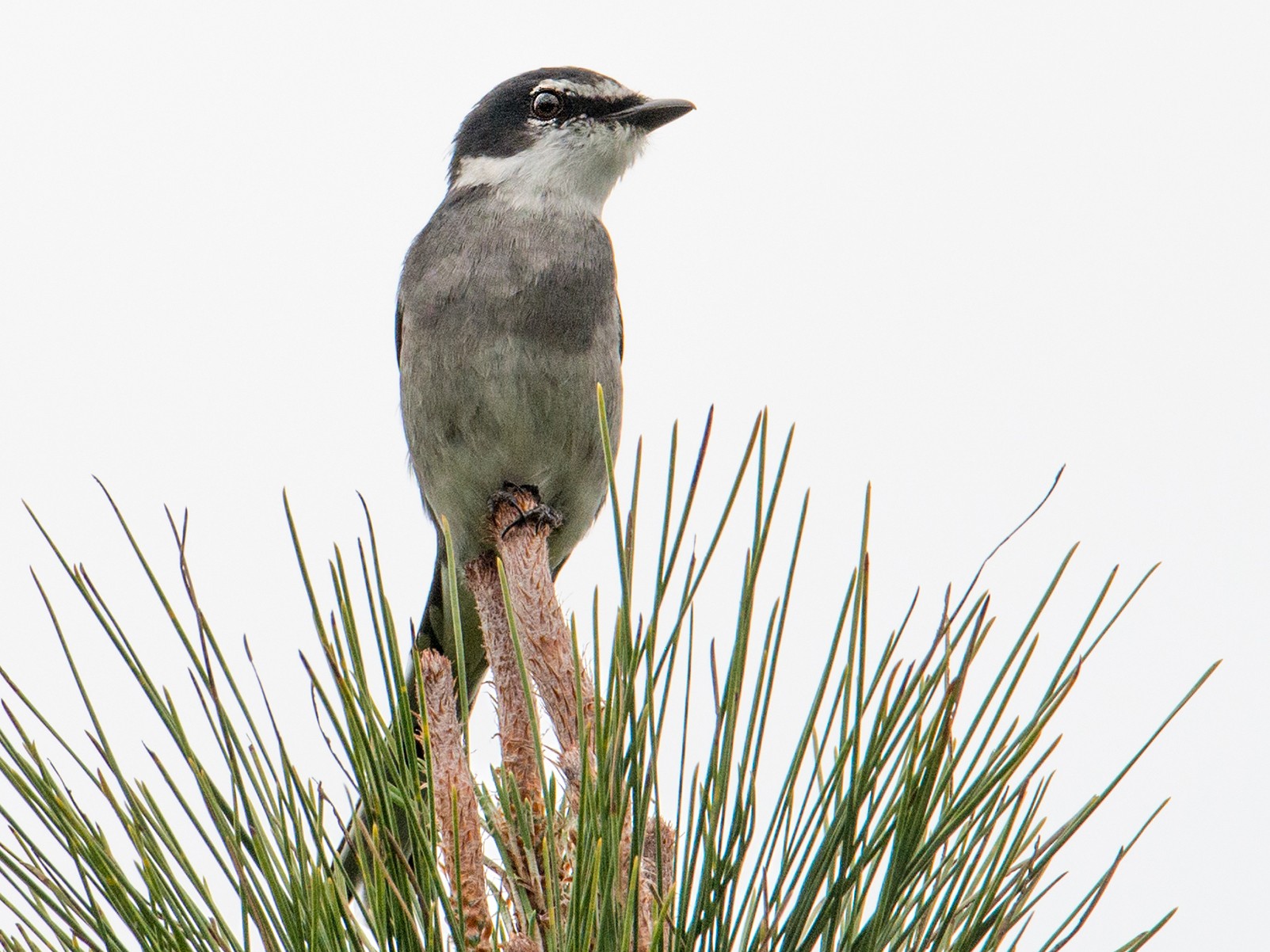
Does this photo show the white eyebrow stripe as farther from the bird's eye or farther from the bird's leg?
the bird's leg

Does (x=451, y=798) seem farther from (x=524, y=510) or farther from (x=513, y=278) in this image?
(x=513, y=278)

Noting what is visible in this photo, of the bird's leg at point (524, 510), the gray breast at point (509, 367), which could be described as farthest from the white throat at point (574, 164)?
the bird's leg at point (524, 510)

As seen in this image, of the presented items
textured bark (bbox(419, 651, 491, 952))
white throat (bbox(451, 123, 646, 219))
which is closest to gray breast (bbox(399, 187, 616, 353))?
white throat (bbox(451, 123, 646, 219))

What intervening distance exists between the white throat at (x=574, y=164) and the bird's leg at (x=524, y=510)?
6.05 ft

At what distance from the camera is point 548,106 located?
583cm

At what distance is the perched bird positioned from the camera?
4.79 meters

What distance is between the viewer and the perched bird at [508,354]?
189 inches

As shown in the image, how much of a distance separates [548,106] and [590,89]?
0.64 ft

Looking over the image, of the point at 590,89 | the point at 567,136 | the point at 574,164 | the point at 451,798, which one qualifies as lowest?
the point at 451,798

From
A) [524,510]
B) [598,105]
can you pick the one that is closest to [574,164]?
[598,105]

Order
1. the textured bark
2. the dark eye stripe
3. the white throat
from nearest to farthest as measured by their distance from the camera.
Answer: the textured bark, the white throat, the dark eye stripe

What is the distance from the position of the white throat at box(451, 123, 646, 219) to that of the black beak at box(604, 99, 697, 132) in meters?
0.04

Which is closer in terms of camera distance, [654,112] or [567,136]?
[654,112]

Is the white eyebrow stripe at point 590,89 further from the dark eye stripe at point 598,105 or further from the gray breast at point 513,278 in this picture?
the gray breast at point 513,278
